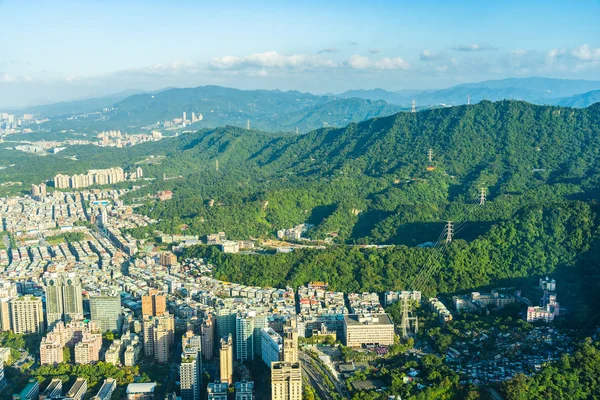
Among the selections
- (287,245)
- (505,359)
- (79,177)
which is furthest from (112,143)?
(505,359)

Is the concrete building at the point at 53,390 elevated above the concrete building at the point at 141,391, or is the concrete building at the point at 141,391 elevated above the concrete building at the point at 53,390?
the concrete building at the point at 53,390

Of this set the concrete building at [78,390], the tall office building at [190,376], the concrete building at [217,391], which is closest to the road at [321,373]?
the concrete building at [217,391]

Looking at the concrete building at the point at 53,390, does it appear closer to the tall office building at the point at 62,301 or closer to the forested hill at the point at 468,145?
the tall office building at the point at 62,301

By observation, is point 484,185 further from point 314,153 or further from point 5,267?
point 5,267

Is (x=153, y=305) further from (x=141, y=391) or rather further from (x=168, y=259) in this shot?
(x=168, y=259)

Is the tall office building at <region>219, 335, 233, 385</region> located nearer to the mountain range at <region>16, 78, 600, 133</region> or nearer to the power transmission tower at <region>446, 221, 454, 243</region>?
the power transmission tower at <region>446, 221, 454, 243</region>

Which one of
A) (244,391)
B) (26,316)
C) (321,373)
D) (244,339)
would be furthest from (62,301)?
(321,373)

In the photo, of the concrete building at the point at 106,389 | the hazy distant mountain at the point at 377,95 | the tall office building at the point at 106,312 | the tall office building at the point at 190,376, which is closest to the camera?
the concrete building at the point at 106,389
